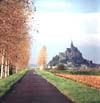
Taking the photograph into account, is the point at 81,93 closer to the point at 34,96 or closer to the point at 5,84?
the point at 34,96

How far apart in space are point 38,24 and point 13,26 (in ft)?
12.7

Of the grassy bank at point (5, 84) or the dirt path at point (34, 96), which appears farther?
the grassy bank at point (5, 84)

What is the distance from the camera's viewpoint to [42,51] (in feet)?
654

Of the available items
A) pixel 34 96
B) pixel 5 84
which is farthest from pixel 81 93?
pixel 5 84

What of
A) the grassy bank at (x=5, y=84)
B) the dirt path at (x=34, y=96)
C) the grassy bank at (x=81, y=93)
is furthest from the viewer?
the grassy bank at (x=5, y=84)

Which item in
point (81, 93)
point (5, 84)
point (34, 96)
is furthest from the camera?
point (5, 84)

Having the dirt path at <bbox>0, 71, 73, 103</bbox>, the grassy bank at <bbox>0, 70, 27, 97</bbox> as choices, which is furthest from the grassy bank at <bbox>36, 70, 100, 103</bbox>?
the grassy bank at <bbox>0, 70, 27, 97</bbox>

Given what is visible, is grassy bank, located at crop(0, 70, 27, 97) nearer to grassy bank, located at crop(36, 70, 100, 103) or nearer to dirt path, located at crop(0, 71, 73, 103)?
dirt path, located at crop(0, 71, 73, 103)

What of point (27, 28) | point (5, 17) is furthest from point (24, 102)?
point (27, 28)

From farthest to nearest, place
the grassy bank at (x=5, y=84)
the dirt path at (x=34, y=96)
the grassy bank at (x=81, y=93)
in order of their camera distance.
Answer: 1. the grassy bank at (x=5, y=84)
2. the dirt path at (x=34, y=96)
3. the grassy bank at (x=81, y=93)

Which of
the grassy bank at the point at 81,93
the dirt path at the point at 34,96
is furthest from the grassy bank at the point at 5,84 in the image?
the grassy bank at the point at 81,93

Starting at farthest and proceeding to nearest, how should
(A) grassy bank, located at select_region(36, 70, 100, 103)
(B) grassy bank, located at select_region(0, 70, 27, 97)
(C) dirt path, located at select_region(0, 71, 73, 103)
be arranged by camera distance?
(B) grassy bank, located at select_region(0, 70, 27, 97) < (C) dirt path, located at select_region(0, 71, 73, 103) < (A) grassy bank, located at select_region(36, 70, 100, 103)

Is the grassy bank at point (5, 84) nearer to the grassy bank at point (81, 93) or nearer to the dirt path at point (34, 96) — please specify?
the dirt path at point (34, 96)

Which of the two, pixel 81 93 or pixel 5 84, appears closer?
pixel 81 93
